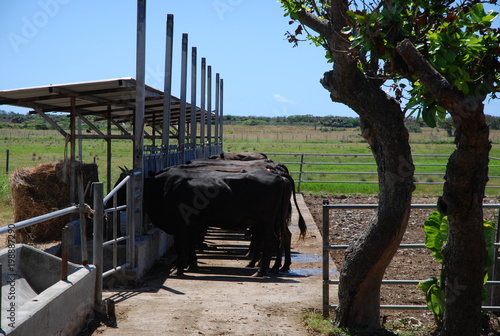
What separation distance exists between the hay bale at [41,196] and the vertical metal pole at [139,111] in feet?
8.57

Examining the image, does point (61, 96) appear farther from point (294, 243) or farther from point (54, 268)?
point (294, 243)

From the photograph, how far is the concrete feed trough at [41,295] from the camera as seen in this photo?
164 inches

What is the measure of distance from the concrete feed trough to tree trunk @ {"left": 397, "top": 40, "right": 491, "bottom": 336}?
3105 mm

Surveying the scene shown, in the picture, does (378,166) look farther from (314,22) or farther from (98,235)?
(98,235)

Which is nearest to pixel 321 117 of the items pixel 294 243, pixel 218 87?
pixel 218 87

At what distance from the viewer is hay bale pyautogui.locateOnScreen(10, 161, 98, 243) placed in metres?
11.3

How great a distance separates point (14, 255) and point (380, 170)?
11.4ft

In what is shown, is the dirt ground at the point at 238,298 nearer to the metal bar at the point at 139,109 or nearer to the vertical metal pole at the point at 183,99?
the metal bar at the point at 139,109

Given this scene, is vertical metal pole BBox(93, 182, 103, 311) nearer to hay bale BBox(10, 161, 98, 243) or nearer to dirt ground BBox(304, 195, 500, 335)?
dirt ground BBox(304, 195, 500, 335)

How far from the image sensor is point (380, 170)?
18.4 ft

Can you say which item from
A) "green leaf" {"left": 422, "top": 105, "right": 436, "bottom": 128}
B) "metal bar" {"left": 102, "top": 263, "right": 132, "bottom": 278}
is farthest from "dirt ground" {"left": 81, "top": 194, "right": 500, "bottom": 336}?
"green leaf" {"left": 422, "top": 105, "right": 436, "bottom": 128}

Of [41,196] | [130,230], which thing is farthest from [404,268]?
[41,196]

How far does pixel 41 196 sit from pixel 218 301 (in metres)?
5.83

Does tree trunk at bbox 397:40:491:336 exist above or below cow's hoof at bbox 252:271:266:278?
above
